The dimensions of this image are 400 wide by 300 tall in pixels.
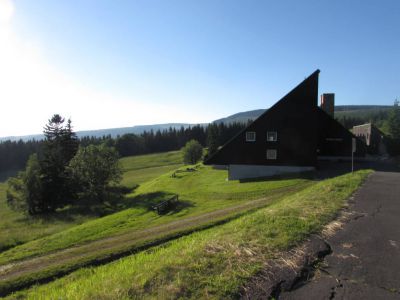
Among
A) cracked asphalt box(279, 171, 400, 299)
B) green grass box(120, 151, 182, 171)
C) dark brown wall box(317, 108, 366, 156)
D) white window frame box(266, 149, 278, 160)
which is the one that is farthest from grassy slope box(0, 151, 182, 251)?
green grass box(120, 151, 182, 171)

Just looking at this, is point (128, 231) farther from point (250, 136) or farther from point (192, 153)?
point (192, 153)

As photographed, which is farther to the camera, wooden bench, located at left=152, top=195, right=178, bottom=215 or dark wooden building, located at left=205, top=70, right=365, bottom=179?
dark wooden building, located at left=205, top=70, right=365, bottom=179

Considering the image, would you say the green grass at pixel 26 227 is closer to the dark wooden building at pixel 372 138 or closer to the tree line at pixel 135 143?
the dark wooden building at pixel 372 138

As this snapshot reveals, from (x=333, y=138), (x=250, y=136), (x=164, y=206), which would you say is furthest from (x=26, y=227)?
(x=333, y=138)

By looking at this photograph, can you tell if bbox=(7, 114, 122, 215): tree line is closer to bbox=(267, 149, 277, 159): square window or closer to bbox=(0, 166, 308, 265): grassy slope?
bbox=(0, 166, 308, 265): grassy slope

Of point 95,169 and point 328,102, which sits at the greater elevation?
point 328,102

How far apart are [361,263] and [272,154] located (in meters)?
30.1

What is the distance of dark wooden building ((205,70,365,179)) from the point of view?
110 ft

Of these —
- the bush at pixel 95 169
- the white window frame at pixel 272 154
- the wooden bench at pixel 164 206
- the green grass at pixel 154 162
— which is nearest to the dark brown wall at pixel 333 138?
the white window frame at pixel 272 154

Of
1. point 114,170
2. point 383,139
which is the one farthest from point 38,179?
point 383,139

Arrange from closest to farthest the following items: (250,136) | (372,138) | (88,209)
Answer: (250,136) < (88,209) < (372,138)

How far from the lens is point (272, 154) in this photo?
35.3 meters

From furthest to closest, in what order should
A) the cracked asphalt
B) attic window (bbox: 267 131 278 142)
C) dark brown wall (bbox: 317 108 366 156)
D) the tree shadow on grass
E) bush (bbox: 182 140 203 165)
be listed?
bush (bbox: 182 140 203 165) < dark brown wall (bbox: 317 108 366 156) < the tree shadow on grass < attic window (bbox: 267 131 278 142) < the cracked asphalt

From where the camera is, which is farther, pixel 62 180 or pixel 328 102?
pixel 62 180
